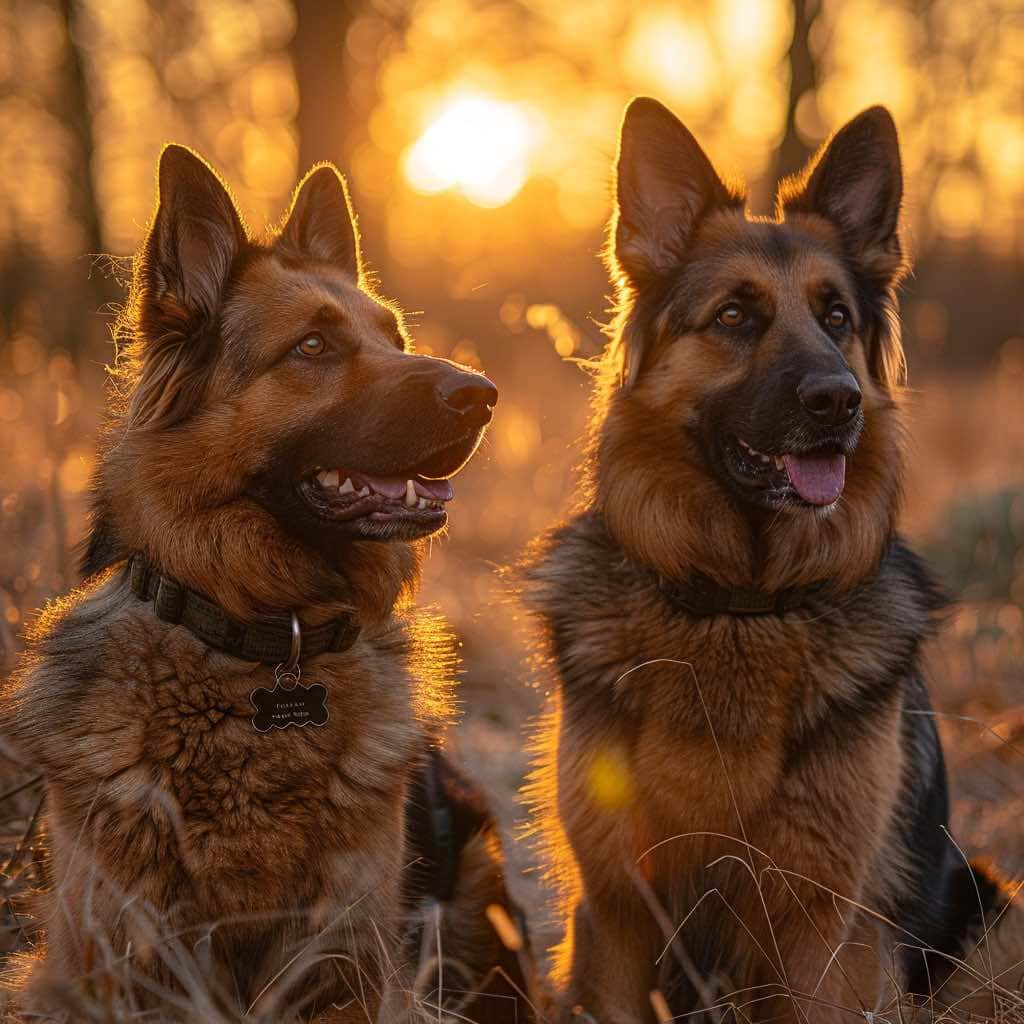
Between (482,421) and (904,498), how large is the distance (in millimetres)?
1506

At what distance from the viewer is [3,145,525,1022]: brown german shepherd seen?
8.66 feet

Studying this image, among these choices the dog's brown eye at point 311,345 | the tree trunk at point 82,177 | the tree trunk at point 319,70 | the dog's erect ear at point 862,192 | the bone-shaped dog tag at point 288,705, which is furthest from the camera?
the tree trunk at point 82,177

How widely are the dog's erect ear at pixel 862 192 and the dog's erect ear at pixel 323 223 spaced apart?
161 centimetres

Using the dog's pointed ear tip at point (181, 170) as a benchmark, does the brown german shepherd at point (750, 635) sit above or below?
below

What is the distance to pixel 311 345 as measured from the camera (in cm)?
315

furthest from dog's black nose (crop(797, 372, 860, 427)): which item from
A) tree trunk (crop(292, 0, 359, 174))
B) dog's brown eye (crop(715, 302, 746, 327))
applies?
tree trunk (crop(292, 0, 359, 174))

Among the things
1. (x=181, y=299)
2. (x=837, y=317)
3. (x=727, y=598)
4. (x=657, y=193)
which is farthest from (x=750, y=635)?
(x=181, y=299)

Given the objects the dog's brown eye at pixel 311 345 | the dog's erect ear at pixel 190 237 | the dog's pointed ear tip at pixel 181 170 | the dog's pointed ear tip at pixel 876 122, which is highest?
the dog's pointed ear tip at pixel 876 122

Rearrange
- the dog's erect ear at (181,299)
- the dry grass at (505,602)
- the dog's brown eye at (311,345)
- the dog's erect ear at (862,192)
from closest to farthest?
the dog's erect ear at (181,299) < the dog's brown eye at (311,345) < the dry grass at (505,602) < the dog's erect ear at (862,192)

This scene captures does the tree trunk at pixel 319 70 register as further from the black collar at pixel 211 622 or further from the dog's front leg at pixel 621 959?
the dog's front leg at pixel 621 959

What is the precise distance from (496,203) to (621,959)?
9.55 metres

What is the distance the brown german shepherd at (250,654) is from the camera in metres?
2.64

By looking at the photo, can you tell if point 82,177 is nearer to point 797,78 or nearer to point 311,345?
point 797,78

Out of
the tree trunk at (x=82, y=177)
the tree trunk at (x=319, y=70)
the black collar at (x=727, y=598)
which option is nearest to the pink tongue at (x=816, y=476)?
the black collar at (x=727, y=598)
